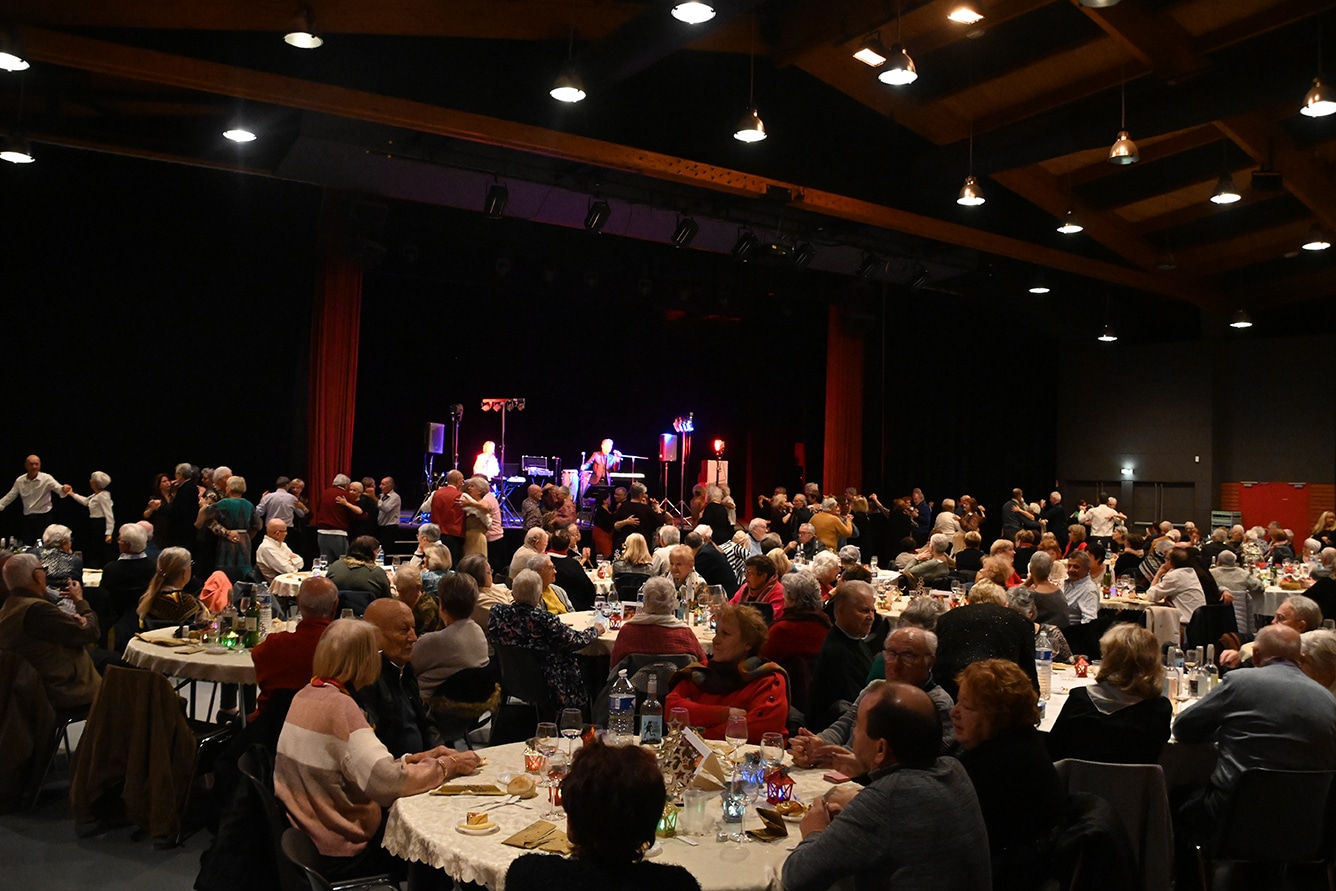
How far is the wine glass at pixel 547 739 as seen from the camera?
3111 mm

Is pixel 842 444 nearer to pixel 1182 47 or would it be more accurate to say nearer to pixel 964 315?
pixel 964 315

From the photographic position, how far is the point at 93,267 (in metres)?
12.4

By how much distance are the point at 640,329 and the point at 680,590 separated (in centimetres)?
1242

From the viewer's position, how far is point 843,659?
4.28 m

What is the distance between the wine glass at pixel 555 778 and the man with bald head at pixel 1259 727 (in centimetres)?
223

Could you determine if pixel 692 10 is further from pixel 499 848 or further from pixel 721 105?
pixel 721 105

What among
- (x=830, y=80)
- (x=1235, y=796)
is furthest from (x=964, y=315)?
(x=1235, y=796)

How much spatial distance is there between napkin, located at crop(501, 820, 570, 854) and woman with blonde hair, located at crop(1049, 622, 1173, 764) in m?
1.73

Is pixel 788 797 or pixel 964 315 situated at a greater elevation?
pixel 964 315

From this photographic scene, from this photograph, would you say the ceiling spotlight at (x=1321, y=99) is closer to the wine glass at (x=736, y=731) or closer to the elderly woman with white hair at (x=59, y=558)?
the wine glass at (x=736, y=731)

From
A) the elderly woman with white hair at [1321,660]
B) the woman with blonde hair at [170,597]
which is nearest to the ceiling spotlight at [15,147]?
the woman with blonde hair at [170,597]

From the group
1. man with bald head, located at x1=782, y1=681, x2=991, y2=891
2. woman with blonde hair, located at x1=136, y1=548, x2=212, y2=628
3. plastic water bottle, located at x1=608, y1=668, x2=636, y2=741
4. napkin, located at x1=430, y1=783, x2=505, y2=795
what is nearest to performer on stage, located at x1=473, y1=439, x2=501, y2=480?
woman with blonde hair, located at x1=136, y1=548, x2=212, y2=628

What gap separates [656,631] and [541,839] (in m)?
2.15

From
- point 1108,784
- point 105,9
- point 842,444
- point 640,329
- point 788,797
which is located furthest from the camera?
point 640,329
